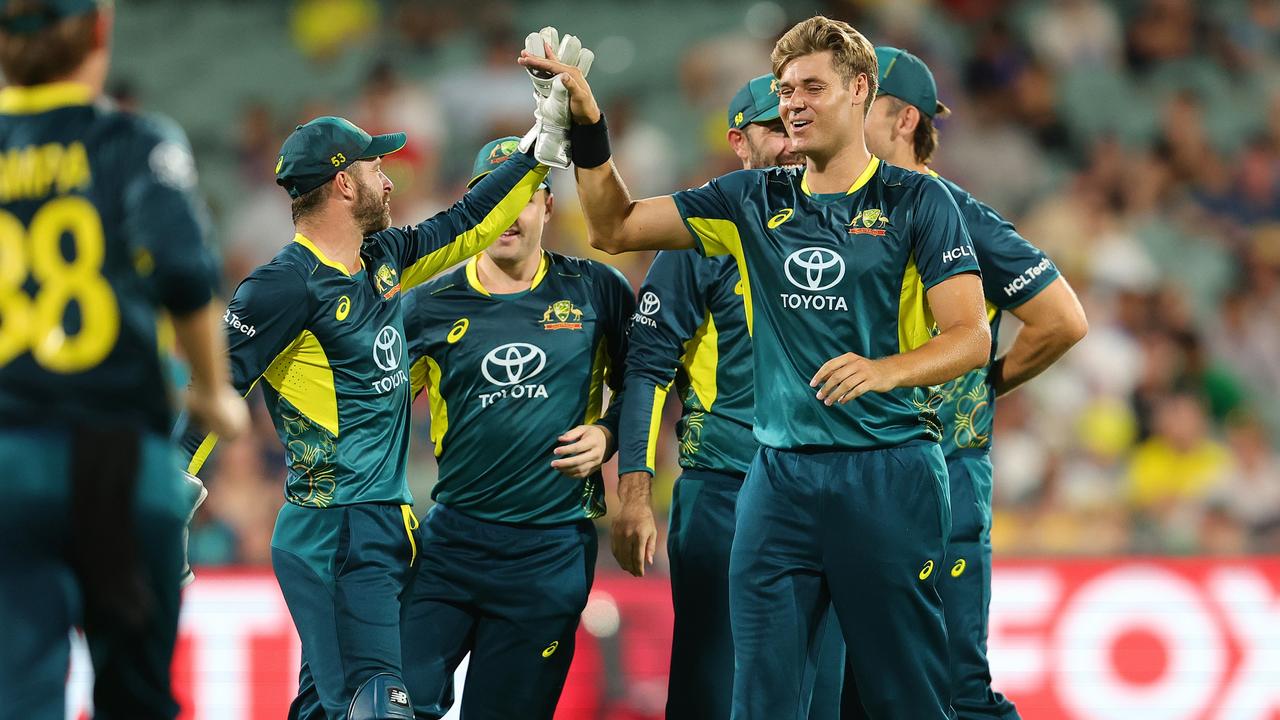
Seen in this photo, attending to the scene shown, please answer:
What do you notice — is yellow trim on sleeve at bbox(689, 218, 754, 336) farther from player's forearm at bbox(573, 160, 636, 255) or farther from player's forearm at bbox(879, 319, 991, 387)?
player's forearm at bbox(879, 319, 991, 387)

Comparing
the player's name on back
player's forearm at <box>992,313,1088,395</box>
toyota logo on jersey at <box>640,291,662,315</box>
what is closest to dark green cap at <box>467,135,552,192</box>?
toyota logo on jersey at <box>640,291,662,315</box>

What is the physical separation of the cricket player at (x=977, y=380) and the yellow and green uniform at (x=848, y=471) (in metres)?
0.68

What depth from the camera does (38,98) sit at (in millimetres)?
3477

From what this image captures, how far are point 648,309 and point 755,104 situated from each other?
0.92 meters

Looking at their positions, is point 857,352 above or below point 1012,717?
above

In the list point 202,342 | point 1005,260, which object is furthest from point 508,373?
point 202,342

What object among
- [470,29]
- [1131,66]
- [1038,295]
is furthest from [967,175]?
[1038,295]

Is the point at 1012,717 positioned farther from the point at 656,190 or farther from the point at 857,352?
the point at 656,190

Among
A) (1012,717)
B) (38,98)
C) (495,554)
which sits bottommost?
(1012,717)

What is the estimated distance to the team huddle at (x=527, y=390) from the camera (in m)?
3.34

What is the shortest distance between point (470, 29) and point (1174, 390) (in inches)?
271

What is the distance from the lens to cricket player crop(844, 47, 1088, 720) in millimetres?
5332

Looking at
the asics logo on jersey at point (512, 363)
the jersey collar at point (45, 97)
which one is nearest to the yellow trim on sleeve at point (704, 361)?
the asics logo on jersey at point (512, 363)

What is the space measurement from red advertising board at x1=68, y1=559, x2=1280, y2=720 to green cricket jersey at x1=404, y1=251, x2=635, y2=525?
2.04 metres
